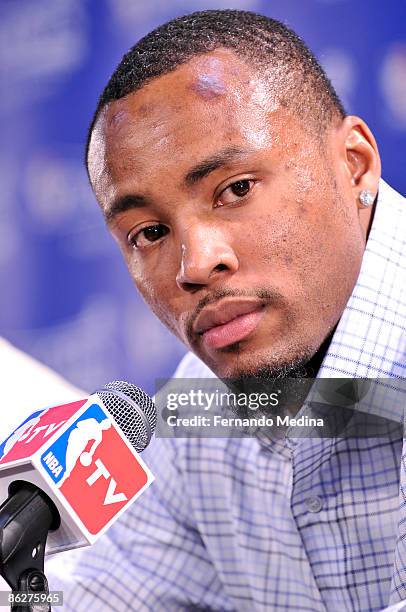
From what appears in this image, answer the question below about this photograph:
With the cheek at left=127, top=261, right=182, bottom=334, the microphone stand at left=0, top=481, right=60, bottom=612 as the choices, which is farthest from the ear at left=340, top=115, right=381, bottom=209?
the microphone stand at left=0, top=481, right=60, bottom=612

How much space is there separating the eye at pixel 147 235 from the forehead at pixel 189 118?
0.32 feet

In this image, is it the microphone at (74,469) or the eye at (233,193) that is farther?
the eye at (233,193)

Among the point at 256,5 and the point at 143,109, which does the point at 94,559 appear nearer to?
the point at 143,109

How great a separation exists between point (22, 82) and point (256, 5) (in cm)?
74

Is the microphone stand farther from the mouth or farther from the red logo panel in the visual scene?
the mouth

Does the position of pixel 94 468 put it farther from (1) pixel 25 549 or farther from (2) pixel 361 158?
(2) pixel 361 158

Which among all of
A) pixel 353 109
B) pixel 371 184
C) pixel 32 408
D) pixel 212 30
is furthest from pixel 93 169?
pixel 32 408

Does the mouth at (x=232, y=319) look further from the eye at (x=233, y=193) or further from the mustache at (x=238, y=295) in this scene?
the eye at (x=233, y=193)

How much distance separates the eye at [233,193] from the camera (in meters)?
1.47

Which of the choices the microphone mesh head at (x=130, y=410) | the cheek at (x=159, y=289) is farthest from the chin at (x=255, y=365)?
the microphone mesh head at (x=130, y=410)

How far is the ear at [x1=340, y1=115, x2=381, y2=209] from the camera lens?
1.64m

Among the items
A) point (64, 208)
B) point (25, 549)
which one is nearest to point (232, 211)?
point (25, 549)

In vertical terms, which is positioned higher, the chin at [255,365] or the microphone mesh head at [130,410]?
the chin at [255,365]

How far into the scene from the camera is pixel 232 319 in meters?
1.46
